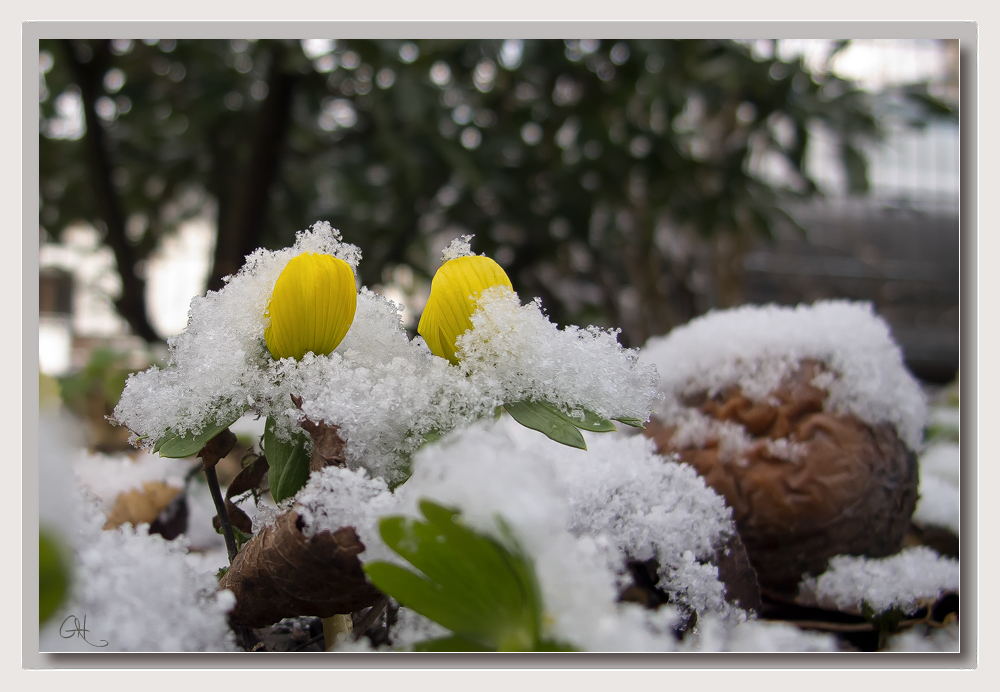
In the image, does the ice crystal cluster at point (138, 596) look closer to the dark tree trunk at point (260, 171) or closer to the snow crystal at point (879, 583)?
the snow crystal at point (879, 583)

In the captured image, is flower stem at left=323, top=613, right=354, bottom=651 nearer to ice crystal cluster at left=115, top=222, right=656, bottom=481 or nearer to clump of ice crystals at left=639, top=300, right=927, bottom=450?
ice crystal cluster at left=115, top=222, right=656, bottom=481

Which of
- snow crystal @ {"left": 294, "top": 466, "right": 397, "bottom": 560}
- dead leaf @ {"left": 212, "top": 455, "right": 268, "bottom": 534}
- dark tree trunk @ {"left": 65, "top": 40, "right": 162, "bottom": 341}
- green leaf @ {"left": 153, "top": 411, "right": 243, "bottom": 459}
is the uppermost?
dark tree trunk @ {"left": 65, "top": 40, "right": 162, "bottom": 341}

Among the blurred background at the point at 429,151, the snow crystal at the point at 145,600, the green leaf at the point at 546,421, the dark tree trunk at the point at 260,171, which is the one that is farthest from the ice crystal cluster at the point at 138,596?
the dark tree trunk at the point at 260,171

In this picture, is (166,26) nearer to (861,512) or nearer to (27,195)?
(27,195)

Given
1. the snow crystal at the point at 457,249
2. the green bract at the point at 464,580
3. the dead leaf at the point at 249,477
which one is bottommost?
the green bract at the point at 464,580

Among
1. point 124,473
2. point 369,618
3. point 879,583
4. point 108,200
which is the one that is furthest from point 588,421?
point 108,200
